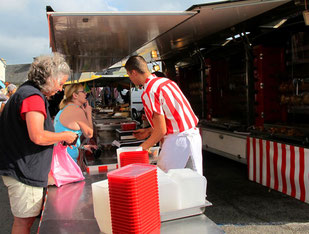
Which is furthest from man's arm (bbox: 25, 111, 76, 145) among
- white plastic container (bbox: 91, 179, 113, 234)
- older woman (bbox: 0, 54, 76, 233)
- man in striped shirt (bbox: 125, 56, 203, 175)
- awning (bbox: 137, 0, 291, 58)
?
awning (bbox: 137, 0, 291, 58)

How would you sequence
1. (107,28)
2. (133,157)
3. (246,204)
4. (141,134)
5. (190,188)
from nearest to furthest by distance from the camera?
(190,188)
(133,157)
(141,134)
(107,28)
(246,204)

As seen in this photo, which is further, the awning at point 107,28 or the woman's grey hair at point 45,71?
the awning at point 107,28

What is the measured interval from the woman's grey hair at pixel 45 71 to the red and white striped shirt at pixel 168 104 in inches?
28.9

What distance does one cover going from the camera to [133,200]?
1086mm

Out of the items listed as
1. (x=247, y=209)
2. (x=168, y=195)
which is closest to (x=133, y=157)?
(x=168, y=195)

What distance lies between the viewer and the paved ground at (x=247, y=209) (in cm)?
338

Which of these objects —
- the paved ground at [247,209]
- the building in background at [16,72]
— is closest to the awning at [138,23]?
the paved ground at [247,209]

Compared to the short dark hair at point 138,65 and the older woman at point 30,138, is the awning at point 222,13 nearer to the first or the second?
the short dark hair at point 138,65

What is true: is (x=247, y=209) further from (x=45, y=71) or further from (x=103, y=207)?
(x=45, y=71)

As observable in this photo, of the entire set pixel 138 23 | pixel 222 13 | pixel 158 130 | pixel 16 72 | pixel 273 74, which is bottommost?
pixel 158 130

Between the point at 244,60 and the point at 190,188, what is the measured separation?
460 cm

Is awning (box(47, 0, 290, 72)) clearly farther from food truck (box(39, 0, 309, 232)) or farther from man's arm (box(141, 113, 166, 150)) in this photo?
man's arm (box(141, 113, 166, 150))

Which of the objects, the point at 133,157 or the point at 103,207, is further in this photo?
the point at 133,157

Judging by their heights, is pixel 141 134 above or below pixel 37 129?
below
